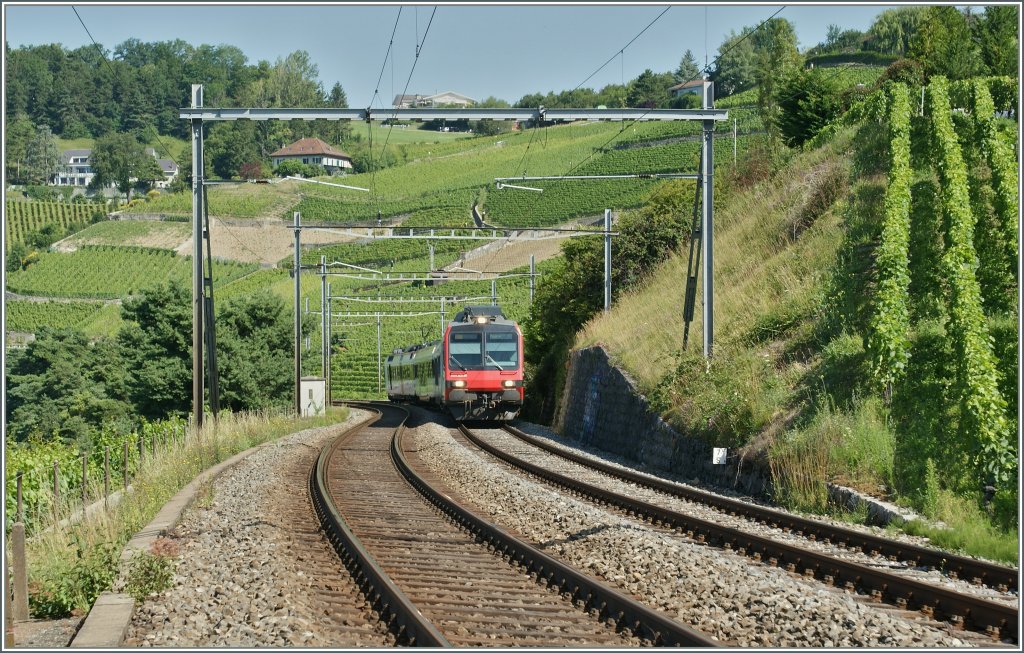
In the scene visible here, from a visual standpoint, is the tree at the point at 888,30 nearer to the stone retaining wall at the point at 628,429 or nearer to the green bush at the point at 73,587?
the stone retaining wall at the point at 628,429

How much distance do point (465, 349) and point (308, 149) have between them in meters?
102

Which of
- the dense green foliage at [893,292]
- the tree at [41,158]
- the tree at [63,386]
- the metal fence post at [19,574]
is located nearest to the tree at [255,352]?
the tree at [63,386]

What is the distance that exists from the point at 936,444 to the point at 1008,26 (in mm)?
44997

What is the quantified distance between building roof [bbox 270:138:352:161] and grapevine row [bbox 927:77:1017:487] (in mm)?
114154

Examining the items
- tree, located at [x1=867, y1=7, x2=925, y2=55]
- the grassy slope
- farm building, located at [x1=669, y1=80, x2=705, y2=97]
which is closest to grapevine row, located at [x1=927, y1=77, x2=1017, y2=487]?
the grassy slope

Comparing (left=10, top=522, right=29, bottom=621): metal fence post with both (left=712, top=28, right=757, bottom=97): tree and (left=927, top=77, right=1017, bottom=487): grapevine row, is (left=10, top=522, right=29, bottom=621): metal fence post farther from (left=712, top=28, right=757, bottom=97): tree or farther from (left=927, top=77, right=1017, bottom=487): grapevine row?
(left=712, top=28, right=757, bottom=97): tree

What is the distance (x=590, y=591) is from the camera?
8.92m

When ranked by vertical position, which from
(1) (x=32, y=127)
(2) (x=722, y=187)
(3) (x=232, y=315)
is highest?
(1) (x=32, y=127)

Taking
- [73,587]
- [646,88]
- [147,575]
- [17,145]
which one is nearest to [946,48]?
[147,575]

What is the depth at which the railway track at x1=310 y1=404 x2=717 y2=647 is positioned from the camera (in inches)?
309

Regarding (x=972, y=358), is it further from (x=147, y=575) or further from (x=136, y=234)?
(x=136, y=234)

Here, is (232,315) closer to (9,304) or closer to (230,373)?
(230,373)

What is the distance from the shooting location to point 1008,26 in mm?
52406

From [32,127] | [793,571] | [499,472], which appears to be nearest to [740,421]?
[499,472]
